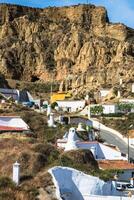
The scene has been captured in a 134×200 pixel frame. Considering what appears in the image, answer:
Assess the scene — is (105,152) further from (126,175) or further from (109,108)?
(109,108)

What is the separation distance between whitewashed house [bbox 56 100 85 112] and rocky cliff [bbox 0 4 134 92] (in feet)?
66.9

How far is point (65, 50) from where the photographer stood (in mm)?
146875

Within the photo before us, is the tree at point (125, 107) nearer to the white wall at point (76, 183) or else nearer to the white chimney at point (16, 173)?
the white wall at point (76, 183)

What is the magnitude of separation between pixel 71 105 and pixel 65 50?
2126 inches

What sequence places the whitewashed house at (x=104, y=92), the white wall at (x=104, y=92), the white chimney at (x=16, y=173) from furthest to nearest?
the white wall at (x=104, y=92) < the whitewashed house at (x=104, y=92) < the white chimney at (x=16, y=173)

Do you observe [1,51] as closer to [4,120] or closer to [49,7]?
[49,7]

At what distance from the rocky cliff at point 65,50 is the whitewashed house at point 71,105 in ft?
66.9

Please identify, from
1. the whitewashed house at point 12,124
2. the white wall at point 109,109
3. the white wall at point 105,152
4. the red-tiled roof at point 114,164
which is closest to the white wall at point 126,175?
the red-tiled roof at point 114,164

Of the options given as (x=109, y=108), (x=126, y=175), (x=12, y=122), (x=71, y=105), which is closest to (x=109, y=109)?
(x=109, y=108)

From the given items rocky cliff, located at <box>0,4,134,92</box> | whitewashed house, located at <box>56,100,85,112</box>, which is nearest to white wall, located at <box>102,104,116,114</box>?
whitewashed house, located at <box>56,100,85,112</box>

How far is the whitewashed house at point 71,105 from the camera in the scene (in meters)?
92.3

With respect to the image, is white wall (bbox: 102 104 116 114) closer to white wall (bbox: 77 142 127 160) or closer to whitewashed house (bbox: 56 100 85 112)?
whitewashed house (bbox: 56 100 85 112)

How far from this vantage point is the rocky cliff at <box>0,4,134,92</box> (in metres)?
126

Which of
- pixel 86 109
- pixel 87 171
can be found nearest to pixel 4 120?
pixel 87 171
